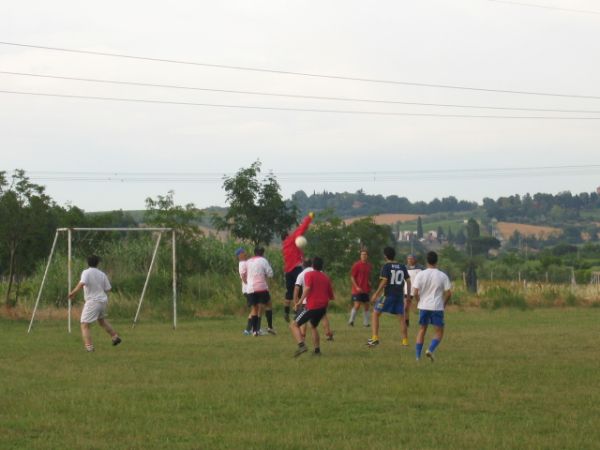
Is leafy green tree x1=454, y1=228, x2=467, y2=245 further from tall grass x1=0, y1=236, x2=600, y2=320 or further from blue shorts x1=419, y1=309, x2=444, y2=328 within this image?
blue shorts x1=419, y1=309, x2=444, y2=328

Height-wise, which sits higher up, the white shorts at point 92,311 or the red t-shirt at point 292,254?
the red t-shirt at point 292,254

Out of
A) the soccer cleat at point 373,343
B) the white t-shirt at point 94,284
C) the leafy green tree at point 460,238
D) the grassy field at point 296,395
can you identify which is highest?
the leafy green tree at point 460,238

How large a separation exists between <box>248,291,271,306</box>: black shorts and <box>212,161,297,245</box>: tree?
22513mm

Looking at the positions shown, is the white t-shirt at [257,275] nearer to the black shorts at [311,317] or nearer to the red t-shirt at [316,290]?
the red t-shirt at [316,290]

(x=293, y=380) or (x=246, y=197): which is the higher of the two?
(x=246, y=197)

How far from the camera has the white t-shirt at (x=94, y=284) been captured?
19828 mm

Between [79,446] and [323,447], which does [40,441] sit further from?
[323,447]

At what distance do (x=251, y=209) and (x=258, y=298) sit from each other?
23096mm

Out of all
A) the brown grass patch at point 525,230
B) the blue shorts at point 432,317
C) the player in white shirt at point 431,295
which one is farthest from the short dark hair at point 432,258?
the brown grass patch at point 525,230

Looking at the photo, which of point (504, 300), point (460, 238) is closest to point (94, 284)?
point (504, 300)

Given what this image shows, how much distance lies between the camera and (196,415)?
11789mm

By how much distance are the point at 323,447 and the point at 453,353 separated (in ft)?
30.4

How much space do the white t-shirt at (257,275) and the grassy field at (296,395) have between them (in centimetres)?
147

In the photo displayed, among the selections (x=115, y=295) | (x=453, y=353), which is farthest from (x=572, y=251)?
(x=453, y=353)
